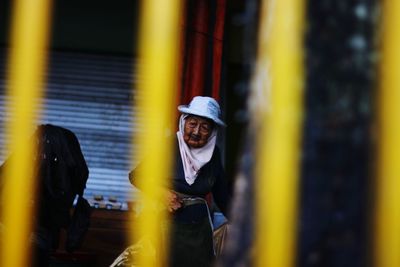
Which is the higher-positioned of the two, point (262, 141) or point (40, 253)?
point (262, 141)

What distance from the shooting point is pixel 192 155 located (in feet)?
15.0

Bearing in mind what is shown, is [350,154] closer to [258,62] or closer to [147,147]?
[258,62]

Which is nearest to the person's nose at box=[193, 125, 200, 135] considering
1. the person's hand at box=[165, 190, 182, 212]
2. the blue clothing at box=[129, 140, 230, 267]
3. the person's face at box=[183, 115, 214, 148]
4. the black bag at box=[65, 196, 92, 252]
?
the person's face at box=[183, 115, 214, 148]

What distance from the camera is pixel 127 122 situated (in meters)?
6.44

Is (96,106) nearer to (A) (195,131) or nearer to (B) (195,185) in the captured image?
(A) (195,131)

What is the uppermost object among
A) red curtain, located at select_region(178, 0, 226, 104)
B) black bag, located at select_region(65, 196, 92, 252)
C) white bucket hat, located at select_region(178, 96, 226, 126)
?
red curtain, located at select_region(178, 0, 226, 104)

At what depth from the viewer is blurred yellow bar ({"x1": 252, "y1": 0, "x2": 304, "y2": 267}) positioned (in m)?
1.73

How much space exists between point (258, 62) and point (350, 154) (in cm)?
27

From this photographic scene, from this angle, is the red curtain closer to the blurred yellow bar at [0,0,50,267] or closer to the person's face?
the person's face

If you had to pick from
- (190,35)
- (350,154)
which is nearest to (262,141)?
(350,154)

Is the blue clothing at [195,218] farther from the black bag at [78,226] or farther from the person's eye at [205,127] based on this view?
the black bag at [78,226]

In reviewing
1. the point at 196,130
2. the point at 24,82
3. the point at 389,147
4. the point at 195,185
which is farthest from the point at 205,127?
the point at 389,147

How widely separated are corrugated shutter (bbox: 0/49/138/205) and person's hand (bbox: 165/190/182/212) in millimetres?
1929

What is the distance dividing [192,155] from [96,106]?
2.03 m
